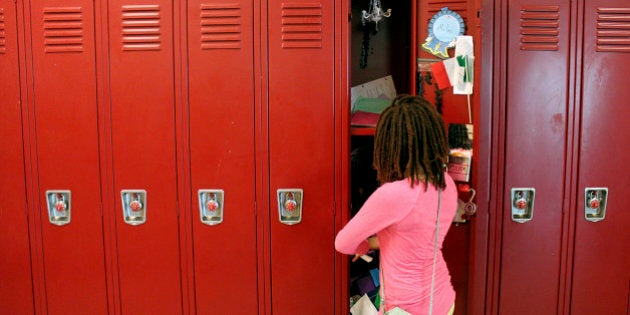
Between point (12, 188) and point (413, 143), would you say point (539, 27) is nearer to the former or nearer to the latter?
point (413, 143)

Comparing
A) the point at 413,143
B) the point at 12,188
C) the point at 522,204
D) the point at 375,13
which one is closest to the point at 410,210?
the point at 413,143

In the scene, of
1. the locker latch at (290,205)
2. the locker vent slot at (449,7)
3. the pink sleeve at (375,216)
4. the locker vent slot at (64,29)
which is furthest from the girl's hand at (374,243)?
the locker vent slot at (64,29)

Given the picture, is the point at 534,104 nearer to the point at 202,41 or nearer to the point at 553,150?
the point at 553,150

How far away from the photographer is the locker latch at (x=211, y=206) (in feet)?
6.15

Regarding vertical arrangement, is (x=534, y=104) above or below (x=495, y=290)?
above

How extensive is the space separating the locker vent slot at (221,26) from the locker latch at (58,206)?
3.33 ft

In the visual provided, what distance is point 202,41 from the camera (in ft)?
6.04

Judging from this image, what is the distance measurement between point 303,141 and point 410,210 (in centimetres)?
75

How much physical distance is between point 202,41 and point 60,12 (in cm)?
71

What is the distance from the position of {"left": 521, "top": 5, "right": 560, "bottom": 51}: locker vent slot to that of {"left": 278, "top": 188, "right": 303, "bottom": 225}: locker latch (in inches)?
51.0

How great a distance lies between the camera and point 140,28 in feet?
6.07

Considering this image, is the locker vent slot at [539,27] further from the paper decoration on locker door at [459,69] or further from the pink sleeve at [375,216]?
the pink sleeve at [375,216]

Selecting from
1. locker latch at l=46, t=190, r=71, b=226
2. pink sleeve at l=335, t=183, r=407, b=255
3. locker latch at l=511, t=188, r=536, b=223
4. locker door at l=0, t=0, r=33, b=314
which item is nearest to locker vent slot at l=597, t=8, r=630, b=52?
locker latch at l=511, t=188, r=536, b=223

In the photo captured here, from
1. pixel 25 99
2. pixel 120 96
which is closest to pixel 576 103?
pixel 120 96
